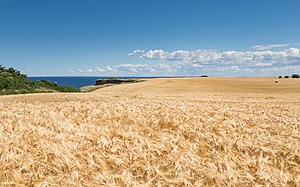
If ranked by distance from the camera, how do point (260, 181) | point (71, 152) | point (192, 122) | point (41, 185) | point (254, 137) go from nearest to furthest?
point (41, 185)
point (260, 181)
point (71, 152)
point (254, 137)
point (192, 122)

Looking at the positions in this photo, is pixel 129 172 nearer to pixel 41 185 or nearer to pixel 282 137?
pixel 41 185

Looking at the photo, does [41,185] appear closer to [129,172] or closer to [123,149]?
[129,172]

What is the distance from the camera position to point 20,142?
5.30 m

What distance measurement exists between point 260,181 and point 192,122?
368cm

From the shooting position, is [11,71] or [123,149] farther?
[11,71]

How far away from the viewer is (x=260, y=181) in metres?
4.32

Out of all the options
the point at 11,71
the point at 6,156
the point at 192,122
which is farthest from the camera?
the point at 11,71

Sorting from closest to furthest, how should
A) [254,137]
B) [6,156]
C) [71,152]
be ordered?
[6,156] < [71,152] < [254,137]

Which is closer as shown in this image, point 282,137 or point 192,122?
point 282,137

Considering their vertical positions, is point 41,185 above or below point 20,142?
below

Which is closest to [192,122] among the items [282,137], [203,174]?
[282,137]

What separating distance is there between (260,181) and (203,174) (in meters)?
0.95

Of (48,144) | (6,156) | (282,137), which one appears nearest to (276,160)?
(282,137)

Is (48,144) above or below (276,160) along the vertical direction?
above
